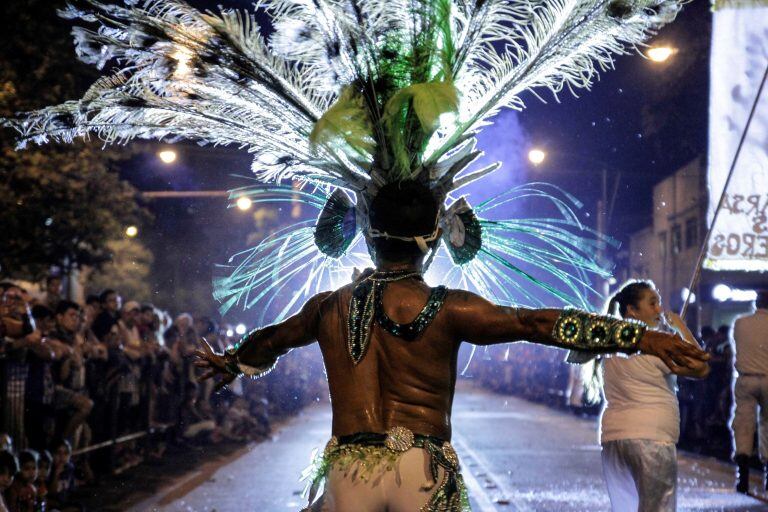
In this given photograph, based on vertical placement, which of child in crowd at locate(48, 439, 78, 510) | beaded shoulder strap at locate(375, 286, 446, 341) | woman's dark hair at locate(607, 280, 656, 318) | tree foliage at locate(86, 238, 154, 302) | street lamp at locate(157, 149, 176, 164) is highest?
street lamp at locate(157, 149, 176, 164)

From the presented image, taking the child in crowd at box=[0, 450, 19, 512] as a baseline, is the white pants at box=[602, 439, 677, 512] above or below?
above

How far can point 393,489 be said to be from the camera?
11.6 feet

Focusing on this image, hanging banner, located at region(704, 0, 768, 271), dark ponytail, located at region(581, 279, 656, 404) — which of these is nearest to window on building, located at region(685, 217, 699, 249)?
hanging banner, located at region(704, 0, 768, 271)

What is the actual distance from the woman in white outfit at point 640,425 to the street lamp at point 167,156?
2610cm

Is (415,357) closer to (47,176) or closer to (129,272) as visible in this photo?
(47,176)

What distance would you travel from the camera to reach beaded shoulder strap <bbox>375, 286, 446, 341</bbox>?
3.67 meters

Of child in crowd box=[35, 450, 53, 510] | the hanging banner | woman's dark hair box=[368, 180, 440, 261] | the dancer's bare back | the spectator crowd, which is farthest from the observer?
the hanging banner

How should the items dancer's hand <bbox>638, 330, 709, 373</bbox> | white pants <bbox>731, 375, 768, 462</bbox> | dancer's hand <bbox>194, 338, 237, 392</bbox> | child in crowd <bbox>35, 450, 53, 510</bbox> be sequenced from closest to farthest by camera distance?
1. dancer's hand <bbox>638, 330, 709, 373</bbox>
2. dancer's hand <bbox>194, 338, 237, 392</bbox>
3. child in crowd <bbox>35, 450, 53, 510</bbox>
4. white pants <bbox>731, 375, 768, 462</bbox>

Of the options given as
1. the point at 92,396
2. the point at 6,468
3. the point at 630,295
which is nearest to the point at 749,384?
the point at 630,295

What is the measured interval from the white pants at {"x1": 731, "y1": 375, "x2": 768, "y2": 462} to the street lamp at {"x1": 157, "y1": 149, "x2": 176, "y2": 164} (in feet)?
75.8

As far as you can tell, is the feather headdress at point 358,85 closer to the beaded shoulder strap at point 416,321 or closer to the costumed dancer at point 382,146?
the costumed dancer at point 382,146

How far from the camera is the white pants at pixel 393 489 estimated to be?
138 inches

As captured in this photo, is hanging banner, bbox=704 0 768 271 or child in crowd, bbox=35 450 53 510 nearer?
child in crowd, bbox=35 450 53 510

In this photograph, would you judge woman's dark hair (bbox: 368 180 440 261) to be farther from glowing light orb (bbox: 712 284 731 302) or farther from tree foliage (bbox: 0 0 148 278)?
glowing light orb (bbox: 712 284 731 302)
